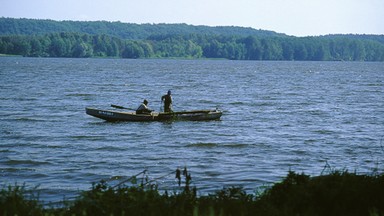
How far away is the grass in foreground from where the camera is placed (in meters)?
9.20

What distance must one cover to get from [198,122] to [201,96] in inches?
940

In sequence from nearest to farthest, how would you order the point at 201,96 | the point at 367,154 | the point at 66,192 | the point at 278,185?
Answer: the point at 278,185
the point at 66,192
the point at 367,154
the point at 201,96

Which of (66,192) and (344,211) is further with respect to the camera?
(66,192)

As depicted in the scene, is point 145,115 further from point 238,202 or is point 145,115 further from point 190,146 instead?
point 238,202

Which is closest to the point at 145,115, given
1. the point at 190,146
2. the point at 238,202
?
the point at 190,146

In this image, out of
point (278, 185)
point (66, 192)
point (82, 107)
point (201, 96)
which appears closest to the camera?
point (278, 185)

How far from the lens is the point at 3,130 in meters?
30.0

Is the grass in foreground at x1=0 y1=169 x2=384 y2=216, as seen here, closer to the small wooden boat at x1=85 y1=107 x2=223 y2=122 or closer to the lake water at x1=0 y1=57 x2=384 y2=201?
the lake water at x1=0 y1=57 x2=384 y2=201

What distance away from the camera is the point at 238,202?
959cm

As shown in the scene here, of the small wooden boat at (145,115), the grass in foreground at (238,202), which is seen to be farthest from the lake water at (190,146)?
the grass in foreground at (238,202)

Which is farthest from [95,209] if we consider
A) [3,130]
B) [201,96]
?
[201,96]

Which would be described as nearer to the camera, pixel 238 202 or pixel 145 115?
pixel 238 202

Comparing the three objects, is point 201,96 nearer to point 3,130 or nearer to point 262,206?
point 3,130

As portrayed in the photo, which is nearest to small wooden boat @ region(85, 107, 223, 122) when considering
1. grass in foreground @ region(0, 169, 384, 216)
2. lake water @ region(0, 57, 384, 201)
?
lake water @ region(0, 57, 384, 201)
